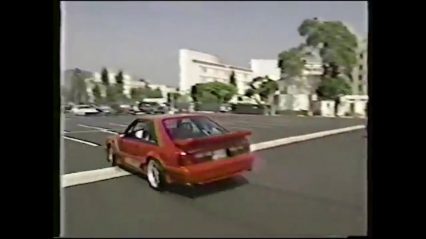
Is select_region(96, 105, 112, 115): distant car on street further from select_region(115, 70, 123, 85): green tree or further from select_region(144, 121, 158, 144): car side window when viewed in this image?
select_region(144, 121, 158, 144): car side window

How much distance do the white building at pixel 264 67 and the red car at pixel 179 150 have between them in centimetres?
58

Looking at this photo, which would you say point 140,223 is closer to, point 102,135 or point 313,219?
point 102,135

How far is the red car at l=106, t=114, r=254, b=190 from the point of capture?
10.2ft

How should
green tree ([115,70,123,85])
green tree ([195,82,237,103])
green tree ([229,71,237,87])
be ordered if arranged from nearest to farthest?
green tree ([195,82,237,103]), green tree ([229,71,237,87]), green tree ([115,70,123,85])

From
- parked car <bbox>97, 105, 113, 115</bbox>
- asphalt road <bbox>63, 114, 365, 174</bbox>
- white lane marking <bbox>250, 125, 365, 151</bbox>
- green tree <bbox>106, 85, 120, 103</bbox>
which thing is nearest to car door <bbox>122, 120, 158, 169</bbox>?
asphalt road <bbox>63, 114, 365, 174</bbox>

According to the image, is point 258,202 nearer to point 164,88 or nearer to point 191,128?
point 191,128

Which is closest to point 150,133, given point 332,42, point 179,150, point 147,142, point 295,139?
point 147,142

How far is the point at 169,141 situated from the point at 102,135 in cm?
56

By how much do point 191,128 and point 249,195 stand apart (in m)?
0.68

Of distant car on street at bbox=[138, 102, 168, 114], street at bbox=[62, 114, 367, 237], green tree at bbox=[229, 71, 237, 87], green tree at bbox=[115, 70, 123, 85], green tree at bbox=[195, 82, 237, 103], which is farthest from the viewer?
green tree at bbox=[115, 70, 123, 85]
